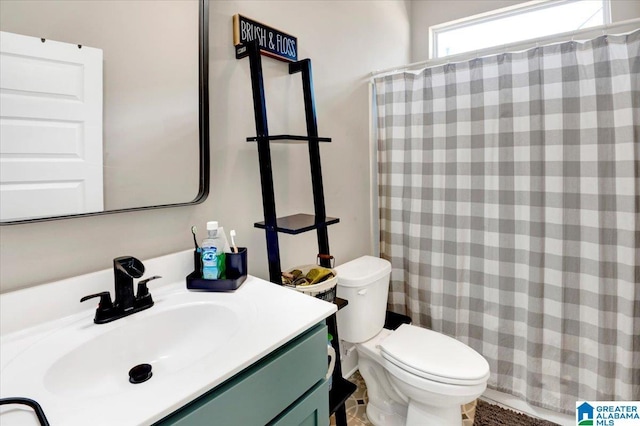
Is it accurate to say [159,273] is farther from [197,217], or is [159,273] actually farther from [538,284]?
[538,284]

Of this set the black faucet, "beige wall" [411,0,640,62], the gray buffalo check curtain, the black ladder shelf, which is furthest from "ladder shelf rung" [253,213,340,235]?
"beige wall" [411,0,640,62]

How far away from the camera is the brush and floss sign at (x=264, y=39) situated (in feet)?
3.81

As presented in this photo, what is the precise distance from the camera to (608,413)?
56.8 inches

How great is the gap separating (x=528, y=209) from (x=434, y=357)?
0.84 metres

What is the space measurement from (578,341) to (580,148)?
878 millimetres

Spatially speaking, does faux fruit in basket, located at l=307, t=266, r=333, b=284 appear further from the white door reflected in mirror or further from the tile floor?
the tile floor

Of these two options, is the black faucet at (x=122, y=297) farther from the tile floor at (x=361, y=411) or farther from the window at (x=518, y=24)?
the window at (x=518, y=24)

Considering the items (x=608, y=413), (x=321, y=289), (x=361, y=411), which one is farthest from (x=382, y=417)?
(x=608, y=413)

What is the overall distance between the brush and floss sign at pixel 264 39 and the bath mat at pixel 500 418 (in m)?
1.91

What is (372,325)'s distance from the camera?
1.57 metres

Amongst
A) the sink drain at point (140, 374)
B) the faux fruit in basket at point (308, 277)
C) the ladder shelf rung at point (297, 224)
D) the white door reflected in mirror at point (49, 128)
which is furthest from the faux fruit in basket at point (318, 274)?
the white door reflected in mirror at point (49, 128)

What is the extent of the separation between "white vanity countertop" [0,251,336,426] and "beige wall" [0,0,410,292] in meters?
0.08

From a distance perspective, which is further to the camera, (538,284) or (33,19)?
(538,284)

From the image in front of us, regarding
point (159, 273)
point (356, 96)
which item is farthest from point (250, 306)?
point (356, 96)
